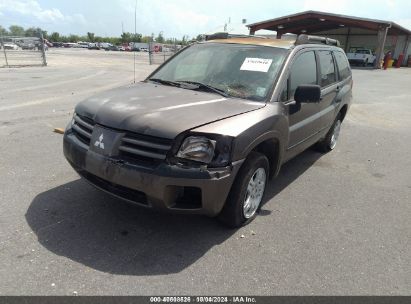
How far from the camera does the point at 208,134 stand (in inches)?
118

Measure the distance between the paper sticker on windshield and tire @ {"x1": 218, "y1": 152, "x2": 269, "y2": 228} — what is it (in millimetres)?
1067

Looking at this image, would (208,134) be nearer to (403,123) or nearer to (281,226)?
(281,226)

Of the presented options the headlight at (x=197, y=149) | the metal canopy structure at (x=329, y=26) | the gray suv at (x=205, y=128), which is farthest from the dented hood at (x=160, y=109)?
the metal canopy structure at (x=329, y=26)

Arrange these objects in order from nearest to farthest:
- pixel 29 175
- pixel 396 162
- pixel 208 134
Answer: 1. pixel 208 134
2. pixel 29 175
3. pixel 396 162

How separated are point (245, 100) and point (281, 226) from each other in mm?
1373

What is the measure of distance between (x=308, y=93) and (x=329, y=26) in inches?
1723

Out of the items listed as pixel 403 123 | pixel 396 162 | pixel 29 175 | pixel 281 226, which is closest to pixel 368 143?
pixel 396 162

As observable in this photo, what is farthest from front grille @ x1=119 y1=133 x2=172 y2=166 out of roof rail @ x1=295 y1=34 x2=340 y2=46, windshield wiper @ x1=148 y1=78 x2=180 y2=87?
roof rail @ x1=295 y1=34 x2=340 y2=46

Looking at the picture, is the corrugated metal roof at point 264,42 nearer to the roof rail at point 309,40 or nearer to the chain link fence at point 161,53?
the roof rail at point 309,40

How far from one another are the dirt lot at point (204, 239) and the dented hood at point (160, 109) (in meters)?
1.06

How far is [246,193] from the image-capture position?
11.8 ft

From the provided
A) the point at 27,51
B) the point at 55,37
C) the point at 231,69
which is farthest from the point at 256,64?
the point at 55,37

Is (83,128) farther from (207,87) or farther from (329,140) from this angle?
(329,140)

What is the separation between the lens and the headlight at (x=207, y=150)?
3.00 m
